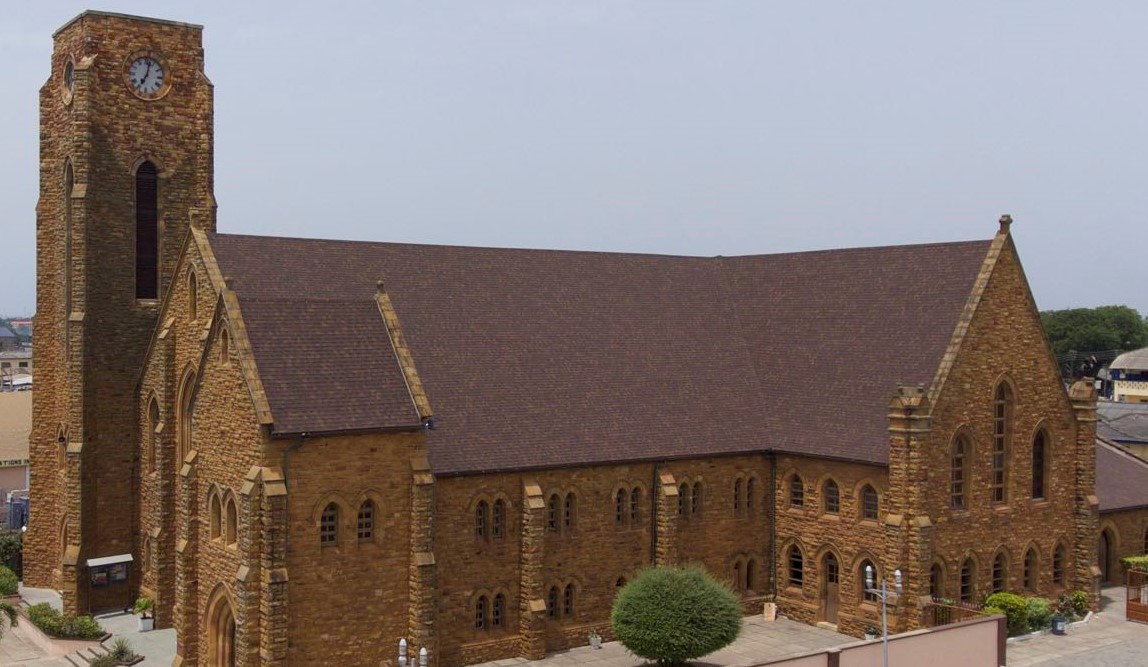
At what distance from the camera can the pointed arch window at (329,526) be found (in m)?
27.9

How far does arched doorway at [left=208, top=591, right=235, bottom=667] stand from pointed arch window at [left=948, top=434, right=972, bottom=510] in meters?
21.5

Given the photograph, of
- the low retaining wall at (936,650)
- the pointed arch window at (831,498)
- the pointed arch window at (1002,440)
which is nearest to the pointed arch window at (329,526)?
the low retaining wall at (936,650)

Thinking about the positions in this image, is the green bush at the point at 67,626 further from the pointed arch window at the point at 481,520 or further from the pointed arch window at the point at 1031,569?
the pointed arch window at the point at 1031,569

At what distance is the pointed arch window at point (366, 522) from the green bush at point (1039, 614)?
20218mm

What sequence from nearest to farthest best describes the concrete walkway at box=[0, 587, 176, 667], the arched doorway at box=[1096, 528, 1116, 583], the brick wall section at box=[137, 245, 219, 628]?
the concrete walkway at box=[0, 587, 176, 667] < the brick wall section at box=[137, 245, 219, 628] < the arched doorway at box=[1096, 528, 1116, 583]

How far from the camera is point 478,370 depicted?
34562 mm

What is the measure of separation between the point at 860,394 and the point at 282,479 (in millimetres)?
18835

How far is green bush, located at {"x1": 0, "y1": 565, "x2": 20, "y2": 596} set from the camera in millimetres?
38844

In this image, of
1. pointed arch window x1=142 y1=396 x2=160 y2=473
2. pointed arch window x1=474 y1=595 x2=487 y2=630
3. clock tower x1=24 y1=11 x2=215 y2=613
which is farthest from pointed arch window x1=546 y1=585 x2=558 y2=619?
clock tower x1=24 y1=11 x2=215 y2=613

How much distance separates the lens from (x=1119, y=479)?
41.5 m

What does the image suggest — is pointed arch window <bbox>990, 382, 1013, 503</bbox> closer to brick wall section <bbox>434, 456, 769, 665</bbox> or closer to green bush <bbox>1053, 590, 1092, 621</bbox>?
green bush <bbox>1053, 590, 1092, 621</bbox>

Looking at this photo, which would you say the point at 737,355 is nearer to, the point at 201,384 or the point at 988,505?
the point at 988,505

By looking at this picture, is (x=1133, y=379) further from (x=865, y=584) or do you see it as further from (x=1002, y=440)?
(x=865, y=584)

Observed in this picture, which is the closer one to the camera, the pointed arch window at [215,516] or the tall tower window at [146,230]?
the pointed arch window at [215,516]
